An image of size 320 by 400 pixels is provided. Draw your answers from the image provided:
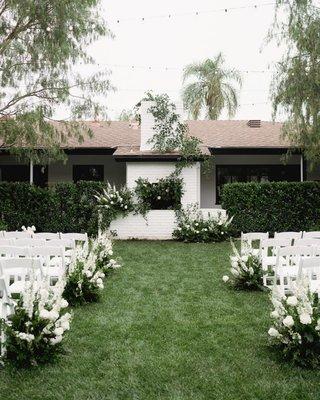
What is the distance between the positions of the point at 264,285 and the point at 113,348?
3.73m

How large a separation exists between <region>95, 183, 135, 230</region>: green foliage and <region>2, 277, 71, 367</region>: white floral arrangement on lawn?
12.0 meters

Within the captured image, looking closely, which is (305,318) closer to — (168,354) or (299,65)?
(168,354)

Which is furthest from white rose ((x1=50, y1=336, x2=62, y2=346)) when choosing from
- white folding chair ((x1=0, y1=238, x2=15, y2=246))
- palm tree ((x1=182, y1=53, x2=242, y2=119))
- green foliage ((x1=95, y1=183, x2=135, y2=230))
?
palm tree ((x1=182, y1=53, x2=242, y2=119))

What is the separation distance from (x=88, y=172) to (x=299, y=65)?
11152 millimetres

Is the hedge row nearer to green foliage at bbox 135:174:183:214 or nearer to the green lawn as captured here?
green foliage at bbox 135:174:183:214

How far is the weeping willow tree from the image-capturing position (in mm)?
13305

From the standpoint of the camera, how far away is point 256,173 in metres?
21.6

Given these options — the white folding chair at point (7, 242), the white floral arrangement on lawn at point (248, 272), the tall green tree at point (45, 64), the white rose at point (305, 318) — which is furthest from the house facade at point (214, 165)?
the white rose at point (305, 318)

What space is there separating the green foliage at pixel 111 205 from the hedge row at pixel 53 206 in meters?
0.27

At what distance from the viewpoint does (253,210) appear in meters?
17.3

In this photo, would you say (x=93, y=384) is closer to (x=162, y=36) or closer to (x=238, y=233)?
(x=238, y=233)

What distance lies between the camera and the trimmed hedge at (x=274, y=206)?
17.2 meters

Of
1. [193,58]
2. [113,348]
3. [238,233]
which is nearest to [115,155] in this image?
[238,233]

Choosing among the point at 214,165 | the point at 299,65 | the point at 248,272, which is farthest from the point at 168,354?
the point at 214,165
